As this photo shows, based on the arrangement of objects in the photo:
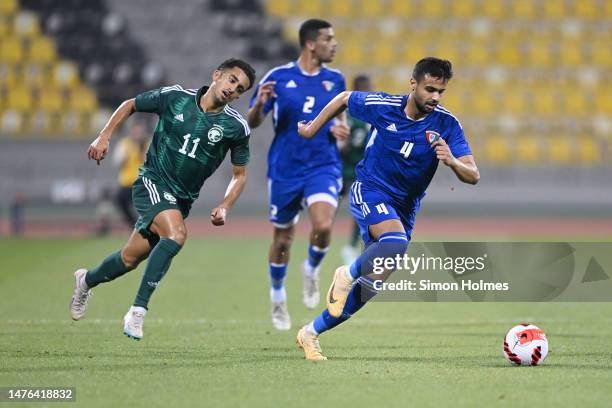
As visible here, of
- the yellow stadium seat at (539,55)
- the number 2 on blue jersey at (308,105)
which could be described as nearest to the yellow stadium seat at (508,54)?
the yellow stadium seat at (539,55)

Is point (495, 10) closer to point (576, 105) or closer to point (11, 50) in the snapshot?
point (576, 105)

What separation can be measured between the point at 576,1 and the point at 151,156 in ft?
71.7

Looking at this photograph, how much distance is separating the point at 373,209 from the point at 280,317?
2.39 metres

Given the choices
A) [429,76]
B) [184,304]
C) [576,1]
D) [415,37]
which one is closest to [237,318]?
[184,304]

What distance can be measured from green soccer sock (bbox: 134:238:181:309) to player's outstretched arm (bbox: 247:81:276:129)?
7.57 feet

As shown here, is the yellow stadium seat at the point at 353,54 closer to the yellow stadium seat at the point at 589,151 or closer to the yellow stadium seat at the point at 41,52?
the yellow stadium seat at the point at 589,151

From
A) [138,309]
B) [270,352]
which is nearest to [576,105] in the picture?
[270,352]

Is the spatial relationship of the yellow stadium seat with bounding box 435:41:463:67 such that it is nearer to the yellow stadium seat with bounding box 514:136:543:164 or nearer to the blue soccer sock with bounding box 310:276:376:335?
the yellow stadium seat with bounding box 514:136:543:164

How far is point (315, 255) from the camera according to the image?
440 inches

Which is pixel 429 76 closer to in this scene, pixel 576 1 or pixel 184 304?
pixel 184 304

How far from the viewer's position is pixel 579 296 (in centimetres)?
1291

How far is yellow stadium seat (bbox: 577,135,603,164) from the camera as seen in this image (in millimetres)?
26172

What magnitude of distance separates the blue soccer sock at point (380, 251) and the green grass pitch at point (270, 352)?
680mm

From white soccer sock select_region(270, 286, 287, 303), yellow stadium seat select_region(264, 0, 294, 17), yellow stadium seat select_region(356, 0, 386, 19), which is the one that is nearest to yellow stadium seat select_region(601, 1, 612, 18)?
yellow stadium seat select_region(356, 0, 386, 19)
